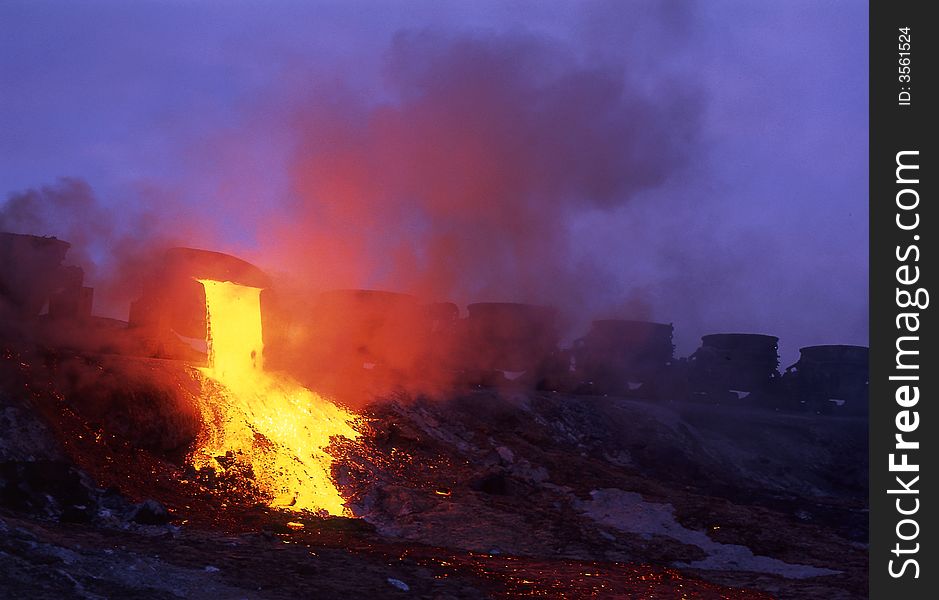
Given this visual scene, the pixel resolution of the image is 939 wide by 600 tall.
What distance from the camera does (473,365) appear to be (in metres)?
27.0

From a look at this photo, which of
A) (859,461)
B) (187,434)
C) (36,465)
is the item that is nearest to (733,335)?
(859,461)

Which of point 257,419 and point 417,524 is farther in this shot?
point 257,419

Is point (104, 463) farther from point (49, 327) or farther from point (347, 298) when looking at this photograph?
point (347, 298)

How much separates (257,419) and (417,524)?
14.4 ft

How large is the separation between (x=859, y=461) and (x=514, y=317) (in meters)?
12.5

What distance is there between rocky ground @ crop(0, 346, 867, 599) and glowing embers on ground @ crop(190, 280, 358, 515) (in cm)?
48

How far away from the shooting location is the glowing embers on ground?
1322 centimetres

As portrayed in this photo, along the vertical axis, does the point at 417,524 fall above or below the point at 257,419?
below

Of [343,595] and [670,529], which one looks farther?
[670,529]

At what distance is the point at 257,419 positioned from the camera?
15.0 m

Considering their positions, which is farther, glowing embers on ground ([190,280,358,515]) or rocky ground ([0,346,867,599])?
glowing embers on ground ([190,280,358,515])

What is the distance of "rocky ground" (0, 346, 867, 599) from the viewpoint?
761 centimetres
